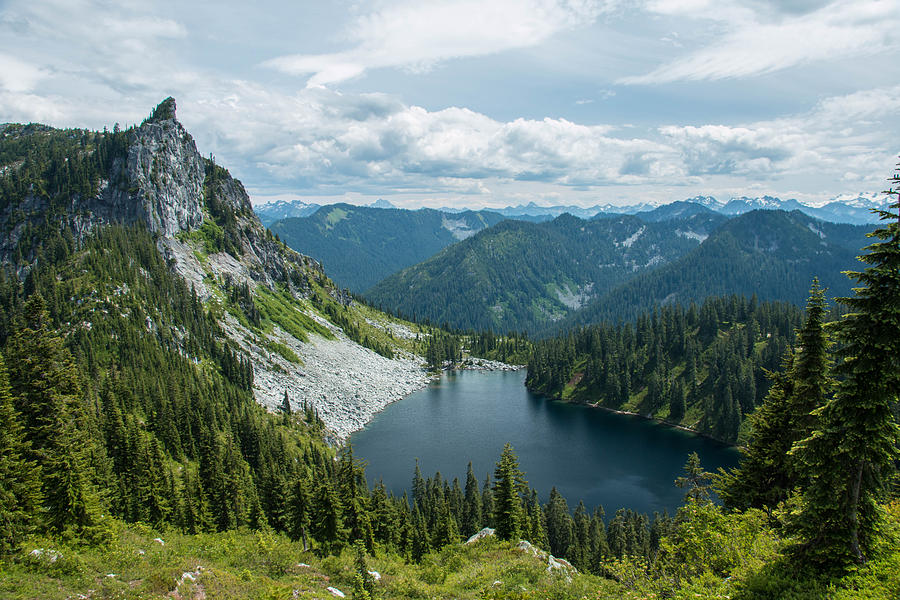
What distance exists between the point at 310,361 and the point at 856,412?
6403 inches

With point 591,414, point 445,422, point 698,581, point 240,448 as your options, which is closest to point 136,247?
point 240,448

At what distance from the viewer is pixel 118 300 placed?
393 ft

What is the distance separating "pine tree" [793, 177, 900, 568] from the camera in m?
19.6

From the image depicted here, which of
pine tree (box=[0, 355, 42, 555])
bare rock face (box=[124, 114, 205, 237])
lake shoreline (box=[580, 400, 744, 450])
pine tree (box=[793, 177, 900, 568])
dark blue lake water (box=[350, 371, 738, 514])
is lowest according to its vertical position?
dark blue lake water (box=[350, 371, 738, 514])

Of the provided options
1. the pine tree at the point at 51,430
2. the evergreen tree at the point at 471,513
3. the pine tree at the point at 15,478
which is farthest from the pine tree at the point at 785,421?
the evergreen tree at the point at 471,513

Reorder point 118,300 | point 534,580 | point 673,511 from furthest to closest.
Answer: point 118,300
point 673,511
point 534,580

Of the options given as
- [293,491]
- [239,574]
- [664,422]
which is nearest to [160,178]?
[293,491]

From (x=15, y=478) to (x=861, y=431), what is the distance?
44.5 metres

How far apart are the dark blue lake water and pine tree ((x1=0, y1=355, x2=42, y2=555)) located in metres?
56.6

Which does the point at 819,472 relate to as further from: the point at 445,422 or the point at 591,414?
the point at 591,414

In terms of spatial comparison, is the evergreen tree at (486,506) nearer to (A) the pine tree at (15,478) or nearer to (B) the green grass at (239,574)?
(B) the green grass at (239,574)

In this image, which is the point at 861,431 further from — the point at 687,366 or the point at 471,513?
the point at 687,366

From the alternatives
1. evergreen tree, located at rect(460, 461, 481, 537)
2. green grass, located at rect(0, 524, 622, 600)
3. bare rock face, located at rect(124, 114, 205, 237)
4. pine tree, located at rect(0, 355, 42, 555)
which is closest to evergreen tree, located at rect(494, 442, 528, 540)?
green grass, located at rect(0, 524, 622, 600)

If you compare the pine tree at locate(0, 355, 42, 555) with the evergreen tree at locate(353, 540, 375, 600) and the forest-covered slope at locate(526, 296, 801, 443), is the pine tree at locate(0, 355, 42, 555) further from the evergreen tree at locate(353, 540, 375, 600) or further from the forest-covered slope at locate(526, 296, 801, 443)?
the forest-covered slope at locate(526, 296, 801, 443)
